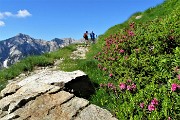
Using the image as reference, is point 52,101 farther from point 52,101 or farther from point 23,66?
point 23,66

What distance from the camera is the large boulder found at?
10.2 m

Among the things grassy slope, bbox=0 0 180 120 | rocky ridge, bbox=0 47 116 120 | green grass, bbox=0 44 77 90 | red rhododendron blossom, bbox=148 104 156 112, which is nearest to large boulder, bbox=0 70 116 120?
rocky ridge, bbox=0 47 116 120

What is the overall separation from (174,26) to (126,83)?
5.87 m

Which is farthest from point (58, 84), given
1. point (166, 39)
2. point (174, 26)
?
point (174, 26)

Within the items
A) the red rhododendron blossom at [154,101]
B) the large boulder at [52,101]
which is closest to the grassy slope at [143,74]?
the red rhododendron blossom at [154,101]

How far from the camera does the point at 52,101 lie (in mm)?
11141

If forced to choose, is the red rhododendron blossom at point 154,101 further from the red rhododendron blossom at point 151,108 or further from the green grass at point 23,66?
the green grass at point 23,66

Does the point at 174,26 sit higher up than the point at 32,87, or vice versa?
the point at 174,26

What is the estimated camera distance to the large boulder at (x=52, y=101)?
10235 millimetres

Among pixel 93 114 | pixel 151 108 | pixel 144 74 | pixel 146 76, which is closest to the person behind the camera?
pixel 151 108

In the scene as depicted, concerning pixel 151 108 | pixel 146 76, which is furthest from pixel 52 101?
pixel 146 76

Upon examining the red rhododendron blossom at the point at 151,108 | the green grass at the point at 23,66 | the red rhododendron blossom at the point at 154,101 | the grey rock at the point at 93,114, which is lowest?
the grey rock at the point at 93,114

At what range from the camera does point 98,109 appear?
10461mm

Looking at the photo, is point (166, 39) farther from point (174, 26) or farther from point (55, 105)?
point (55, 105)
